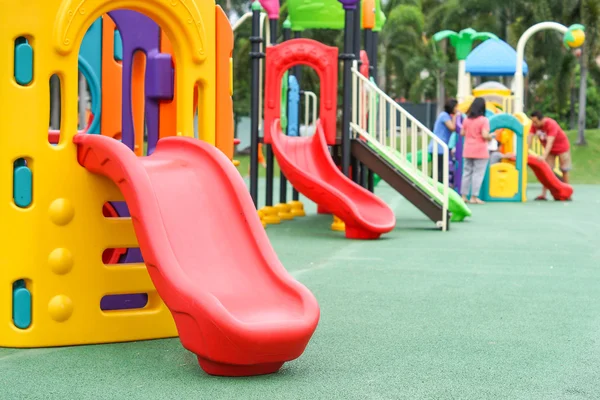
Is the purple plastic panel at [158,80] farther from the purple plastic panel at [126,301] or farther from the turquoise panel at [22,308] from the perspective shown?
the turquoise panel at [22,308]

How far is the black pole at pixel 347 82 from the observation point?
1127 centimetres

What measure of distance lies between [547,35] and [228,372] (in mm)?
37901

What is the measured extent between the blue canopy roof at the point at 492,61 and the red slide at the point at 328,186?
54.8ft

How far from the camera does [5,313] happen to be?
4.66m

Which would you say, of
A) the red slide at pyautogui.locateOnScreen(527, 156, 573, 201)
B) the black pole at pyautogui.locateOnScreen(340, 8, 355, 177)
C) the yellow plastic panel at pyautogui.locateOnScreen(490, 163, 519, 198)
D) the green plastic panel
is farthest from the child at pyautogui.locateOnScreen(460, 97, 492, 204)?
the black pole at pyautogui.locateOnScreen(340, 8, 355, 177)

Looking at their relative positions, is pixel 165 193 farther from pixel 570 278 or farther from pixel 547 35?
pixel 547 35

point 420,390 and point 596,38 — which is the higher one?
point 596,38

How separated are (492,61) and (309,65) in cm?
1687

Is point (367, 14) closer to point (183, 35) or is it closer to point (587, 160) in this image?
point (183, 35)

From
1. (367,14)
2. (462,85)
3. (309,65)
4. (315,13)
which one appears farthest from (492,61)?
(309,65)

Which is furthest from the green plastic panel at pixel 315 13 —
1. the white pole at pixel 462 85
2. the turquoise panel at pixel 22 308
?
the turquoise panel at pixel 22 308

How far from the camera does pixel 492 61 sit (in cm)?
2733

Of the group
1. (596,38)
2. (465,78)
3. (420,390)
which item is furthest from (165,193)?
(596,38)

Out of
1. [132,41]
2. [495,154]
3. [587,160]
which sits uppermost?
[132,41]
